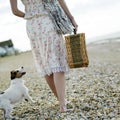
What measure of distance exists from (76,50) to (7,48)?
1725 inches

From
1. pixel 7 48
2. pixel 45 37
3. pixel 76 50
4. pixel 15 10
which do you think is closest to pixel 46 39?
pixel 45 37

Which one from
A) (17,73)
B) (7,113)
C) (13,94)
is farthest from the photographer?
(17,73)

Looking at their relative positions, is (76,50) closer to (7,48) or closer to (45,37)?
(45,37)

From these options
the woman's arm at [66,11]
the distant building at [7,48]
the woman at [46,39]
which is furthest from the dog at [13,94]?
the distant building at [7,48]

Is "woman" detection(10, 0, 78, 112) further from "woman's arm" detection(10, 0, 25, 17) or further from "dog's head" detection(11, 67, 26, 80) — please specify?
"dog's head" detection(11, 67, 26, 80)

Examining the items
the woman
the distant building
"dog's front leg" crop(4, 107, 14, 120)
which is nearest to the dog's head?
"dog's front leg" crop(4, 107, 14, 120)

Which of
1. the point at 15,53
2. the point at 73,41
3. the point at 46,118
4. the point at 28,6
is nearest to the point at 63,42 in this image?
the point at 73,41

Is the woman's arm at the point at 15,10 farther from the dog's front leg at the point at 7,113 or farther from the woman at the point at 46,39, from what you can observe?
the dog's front leg at the point at 7,113

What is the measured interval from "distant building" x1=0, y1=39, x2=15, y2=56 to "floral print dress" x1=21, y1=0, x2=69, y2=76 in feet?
136

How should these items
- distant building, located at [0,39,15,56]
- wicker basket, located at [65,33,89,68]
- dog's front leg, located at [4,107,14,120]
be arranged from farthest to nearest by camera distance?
1. distant building, located at [0,39,15,56]
2. dog's front leg, located at [4,107,14,120]
3. wicker basket, located at [65,33,89,68]

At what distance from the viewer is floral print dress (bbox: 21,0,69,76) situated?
672cm

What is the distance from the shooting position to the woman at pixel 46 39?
6719 mm

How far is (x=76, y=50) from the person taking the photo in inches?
264

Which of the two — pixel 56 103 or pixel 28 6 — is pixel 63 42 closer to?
pixel 28 6
